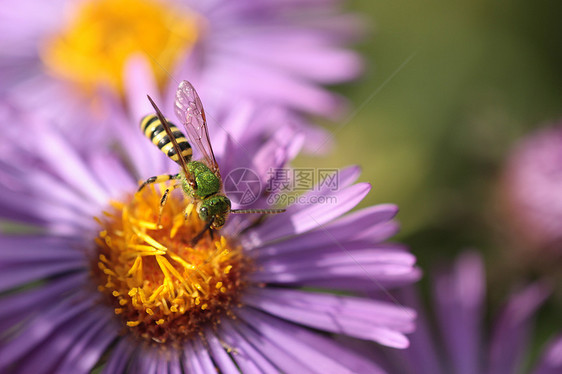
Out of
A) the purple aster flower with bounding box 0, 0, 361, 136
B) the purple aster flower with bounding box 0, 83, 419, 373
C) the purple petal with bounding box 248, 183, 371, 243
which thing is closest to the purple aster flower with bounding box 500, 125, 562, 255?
the purple aster flower with bounding box 0, 0, 361, 136

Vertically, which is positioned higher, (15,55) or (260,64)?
(15,55)

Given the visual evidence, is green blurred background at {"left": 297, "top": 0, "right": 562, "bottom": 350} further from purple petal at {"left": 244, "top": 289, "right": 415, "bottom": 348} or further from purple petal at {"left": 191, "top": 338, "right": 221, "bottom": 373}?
purple petal at {"left": 191, "top": 338, "right": 221, "bottom": 373}

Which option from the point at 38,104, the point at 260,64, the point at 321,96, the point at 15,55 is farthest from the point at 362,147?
the point at 15,55

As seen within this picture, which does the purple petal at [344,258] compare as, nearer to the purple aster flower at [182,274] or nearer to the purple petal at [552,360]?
the purple aster flower at [182,274]

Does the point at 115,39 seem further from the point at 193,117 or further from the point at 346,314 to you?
the point at 346,314

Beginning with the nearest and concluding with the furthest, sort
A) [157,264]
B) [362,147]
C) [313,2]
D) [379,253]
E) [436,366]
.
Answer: [379,253] < [157,264] < [436,366] < [362,147] < [313,2]

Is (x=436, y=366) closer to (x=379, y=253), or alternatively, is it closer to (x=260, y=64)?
(x=379, y=253)

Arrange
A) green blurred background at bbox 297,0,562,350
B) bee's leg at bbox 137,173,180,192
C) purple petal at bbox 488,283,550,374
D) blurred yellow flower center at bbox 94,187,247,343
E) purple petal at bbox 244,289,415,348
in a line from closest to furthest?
purple petal at bbox 244,289,415,348, blurred yellow flower center at bbox 94,187,247,343, bee's leg at bbox 137,173,180,192, purple petal at bbox 488,283,550,374, green blurred background at bbox 297,0,562,350
